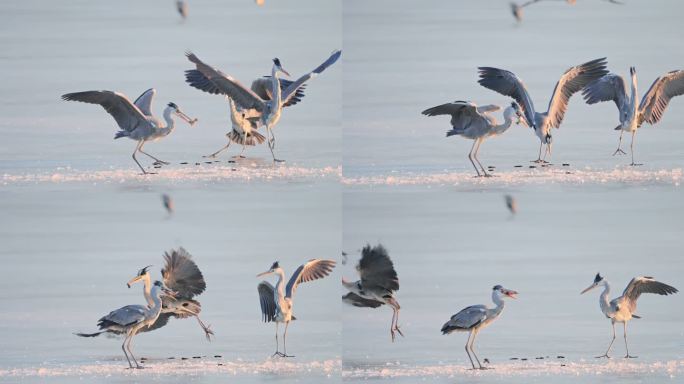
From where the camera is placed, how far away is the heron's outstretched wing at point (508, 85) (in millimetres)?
7164

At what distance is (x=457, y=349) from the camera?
281 inches

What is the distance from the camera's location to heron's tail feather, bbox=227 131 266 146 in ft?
24.0

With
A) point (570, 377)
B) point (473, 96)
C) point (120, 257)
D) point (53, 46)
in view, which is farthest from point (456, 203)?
point (53, 46)

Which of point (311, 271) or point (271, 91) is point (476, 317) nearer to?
point (311, 271)

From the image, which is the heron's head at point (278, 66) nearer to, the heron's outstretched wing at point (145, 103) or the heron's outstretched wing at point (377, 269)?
the heron's outstretched wing at point (145, 103)

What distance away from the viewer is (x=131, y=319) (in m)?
6.95

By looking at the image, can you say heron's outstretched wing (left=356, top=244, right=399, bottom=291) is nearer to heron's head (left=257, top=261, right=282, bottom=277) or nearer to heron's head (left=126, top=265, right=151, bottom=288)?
heron's head (left=257, top=261, right=282, bottom=277)

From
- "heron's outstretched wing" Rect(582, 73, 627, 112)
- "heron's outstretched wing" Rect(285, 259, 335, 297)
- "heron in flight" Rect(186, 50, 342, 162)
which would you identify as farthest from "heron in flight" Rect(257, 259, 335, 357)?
"heron's outstretched wing" Rect(582, 73, 627, 112)

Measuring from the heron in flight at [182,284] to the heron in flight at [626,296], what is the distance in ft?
6.58

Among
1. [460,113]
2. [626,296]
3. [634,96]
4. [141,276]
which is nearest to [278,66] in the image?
[460,113]

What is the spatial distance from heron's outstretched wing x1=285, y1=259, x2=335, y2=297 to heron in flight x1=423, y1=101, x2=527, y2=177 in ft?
3.02

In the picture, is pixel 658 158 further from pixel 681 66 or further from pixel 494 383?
pixel 494 383

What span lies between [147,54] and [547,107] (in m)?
2.13

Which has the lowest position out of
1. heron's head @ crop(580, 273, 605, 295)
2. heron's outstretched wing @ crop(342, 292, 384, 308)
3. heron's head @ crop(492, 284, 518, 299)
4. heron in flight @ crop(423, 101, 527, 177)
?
heron's outstretched wing @ crop(342, 292, 384, 308)
